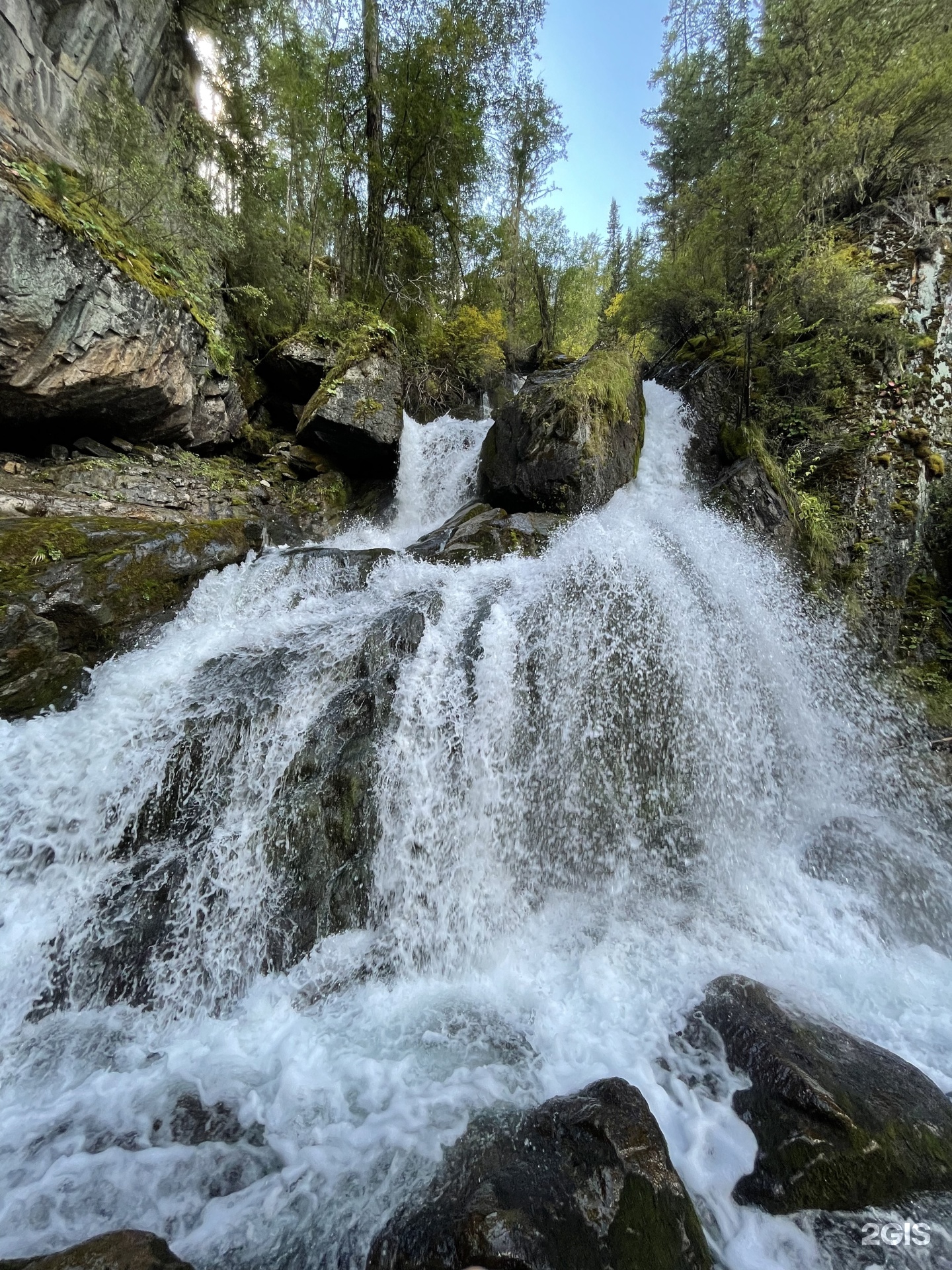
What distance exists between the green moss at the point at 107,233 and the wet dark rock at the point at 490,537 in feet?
16.2

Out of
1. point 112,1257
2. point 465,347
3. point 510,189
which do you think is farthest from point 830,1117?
point 510,189

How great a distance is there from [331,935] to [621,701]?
3315 mm

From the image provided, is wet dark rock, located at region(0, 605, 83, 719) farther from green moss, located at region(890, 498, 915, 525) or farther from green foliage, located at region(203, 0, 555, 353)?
green moss, located at region(890, 498, 915, 525)

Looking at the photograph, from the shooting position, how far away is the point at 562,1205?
203cm

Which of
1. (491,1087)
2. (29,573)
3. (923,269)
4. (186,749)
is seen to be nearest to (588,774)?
(491,1087)

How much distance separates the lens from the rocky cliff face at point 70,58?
6.61 meters

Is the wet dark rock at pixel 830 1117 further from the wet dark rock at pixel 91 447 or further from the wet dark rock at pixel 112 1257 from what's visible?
the wet dark rock at pixel 91 447

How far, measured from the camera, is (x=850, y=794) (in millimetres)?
5344

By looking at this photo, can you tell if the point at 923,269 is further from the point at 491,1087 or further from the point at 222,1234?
the point at 222,1234

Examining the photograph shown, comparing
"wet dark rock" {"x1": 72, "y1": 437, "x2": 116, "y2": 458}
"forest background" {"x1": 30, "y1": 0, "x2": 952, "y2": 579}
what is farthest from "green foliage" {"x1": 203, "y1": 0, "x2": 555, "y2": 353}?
"wet dark rock" {"x1": 72, "y1": 437, "x2": 116, "y2": 458}

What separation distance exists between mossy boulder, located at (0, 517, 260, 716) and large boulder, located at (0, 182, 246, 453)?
1823 millimetres

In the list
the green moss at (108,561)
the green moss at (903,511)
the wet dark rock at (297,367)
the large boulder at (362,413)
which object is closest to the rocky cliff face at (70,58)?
the wet dark rock at (297,367)

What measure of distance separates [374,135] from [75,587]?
13180mm

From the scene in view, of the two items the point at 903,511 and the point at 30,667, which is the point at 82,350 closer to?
the point at 30,667
